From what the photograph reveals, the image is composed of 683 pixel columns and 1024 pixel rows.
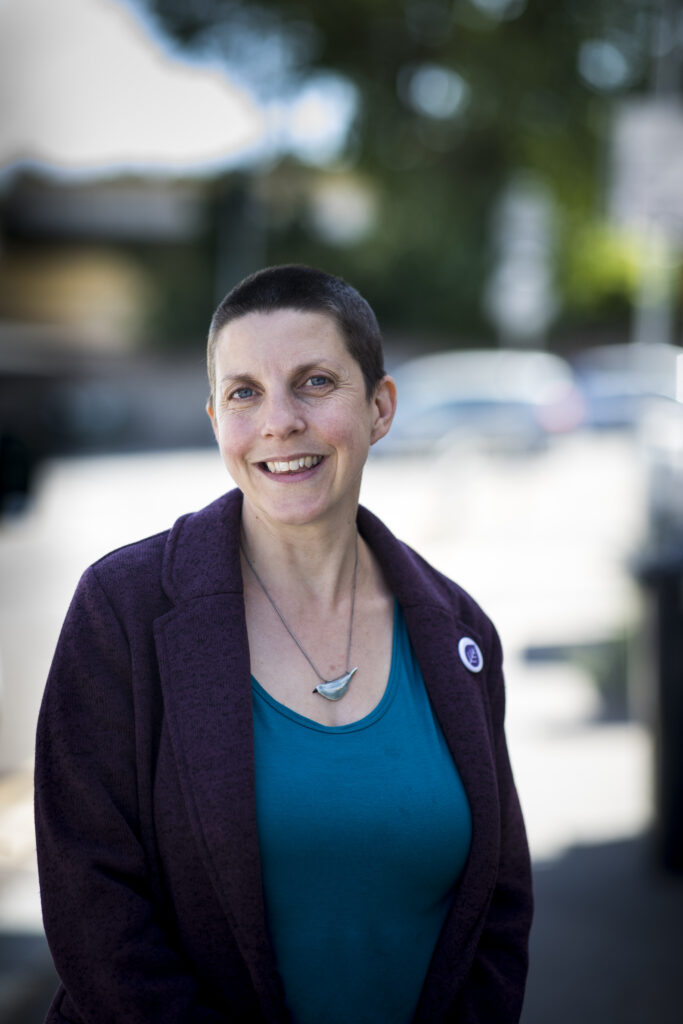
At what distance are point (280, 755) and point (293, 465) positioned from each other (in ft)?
1.65

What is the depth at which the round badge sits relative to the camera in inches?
82.2

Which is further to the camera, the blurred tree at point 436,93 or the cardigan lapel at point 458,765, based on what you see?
the blurred tree at point 436,93

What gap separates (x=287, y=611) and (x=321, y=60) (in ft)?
70.2

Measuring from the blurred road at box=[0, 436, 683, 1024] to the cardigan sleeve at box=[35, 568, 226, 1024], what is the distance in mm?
1862

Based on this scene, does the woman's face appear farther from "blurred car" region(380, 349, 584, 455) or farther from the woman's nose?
"blurred car" region(380, 349, 584, 455)

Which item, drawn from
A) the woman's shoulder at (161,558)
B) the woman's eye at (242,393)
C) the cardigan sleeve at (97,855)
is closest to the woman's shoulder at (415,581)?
the woman's shoulder at (161,558)

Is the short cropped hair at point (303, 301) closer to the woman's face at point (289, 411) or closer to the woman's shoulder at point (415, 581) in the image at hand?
the woman's face at point (289, 411)

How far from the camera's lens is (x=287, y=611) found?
2066 millimetres

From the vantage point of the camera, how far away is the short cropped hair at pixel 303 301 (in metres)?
1.92

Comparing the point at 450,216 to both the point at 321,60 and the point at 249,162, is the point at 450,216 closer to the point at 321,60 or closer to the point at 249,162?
the point at 249,162

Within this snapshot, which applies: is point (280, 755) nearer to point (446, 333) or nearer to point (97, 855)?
point (97, 855)

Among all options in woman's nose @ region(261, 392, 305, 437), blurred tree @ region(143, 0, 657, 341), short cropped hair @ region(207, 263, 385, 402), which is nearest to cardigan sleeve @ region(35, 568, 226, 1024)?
woman's nose @ region(261, 392, 305, 437)

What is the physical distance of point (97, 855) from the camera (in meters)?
1.73

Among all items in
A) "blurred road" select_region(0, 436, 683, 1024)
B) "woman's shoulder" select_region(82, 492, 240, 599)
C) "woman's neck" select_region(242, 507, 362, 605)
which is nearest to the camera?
"woman's shoulder" select_region(82, 492, 240, 599)
